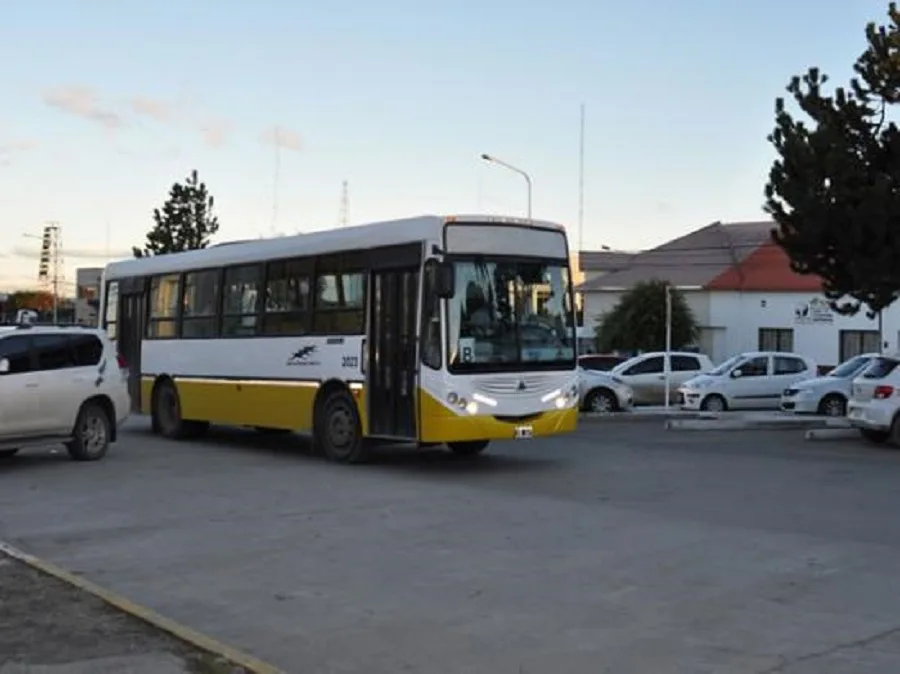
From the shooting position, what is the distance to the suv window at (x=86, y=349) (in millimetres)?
16672

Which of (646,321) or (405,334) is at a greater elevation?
(646,321)

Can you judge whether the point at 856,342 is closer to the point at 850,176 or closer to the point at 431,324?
the point at 850,176

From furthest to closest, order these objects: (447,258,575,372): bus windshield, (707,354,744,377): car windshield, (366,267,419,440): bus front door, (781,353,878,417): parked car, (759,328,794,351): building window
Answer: (759,328,794,351): building window, (707,354,744,377): car windshield, (781,353,878,417): parked car, (366,267,419,440): bus front door, (447,258,575,372): bus windshield

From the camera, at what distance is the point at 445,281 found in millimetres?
14445

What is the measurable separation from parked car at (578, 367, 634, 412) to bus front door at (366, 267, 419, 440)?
13.7 m

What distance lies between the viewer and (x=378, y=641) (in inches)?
268

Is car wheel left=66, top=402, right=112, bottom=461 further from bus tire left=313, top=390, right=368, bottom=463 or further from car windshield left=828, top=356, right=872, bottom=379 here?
car windshield left=828, top=356, right=872, bottom=379

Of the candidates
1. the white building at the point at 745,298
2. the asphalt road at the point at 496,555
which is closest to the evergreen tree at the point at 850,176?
the asphalt road at the point at 496,555

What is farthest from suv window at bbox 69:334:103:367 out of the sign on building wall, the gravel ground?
the sign on building wall

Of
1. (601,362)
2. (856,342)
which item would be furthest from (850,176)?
(856,342)

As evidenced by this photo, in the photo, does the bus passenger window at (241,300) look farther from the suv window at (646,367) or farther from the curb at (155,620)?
the suv window at (646,367)

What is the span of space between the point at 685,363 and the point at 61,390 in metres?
20.8

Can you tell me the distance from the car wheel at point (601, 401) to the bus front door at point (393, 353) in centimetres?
1386

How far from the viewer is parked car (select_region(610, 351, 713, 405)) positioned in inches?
1271
